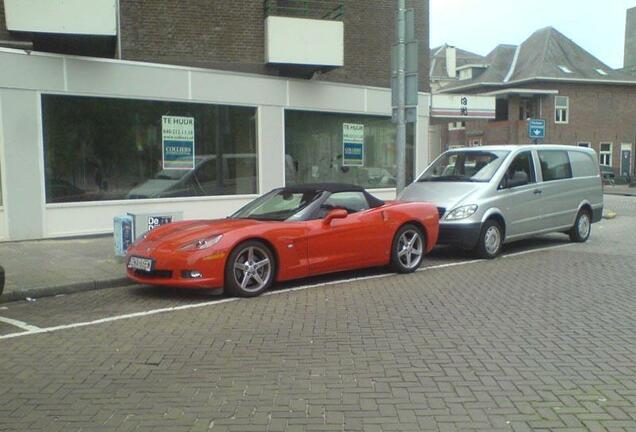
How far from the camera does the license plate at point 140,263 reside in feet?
24.8

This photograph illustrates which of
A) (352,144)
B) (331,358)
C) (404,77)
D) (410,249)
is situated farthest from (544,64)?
(331,358)

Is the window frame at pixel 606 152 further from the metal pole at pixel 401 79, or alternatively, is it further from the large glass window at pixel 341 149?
the metal pole at pixel 401 79

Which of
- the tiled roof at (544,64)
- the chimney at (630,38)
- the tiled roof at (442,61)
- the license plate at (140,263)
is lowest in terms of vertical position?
the license plate at (140,263)

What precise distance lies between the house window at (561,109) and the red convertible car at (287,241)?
4260 centimetres

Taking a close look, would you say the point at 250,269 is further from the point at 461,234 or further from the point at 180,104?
the point at 180,104

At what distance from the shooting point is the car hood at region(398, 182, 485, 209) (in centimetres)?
1071

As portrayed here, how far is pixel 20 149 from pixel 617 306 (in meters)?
10.2

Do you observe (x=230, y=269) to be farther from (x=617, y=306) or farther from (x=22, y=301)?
(x=617, y=306)

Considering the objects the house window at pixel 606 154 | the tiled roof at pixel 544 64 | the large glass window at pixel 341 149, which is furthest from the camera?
the house window at pixel 606 154

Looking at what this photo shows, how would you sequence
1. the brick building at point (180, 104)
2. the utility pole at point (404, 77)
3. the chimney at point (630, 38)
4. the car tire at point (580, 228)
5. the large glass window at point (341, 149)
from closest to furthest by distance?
the brick building at point (180, 104)
the car tire at point (580, 228)
the utility pole at point (404, 77)
the large glass window at point (341, 149)
the chimney at point (630, 38)

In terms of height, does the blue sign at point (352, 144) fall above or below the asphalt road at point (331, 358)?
above

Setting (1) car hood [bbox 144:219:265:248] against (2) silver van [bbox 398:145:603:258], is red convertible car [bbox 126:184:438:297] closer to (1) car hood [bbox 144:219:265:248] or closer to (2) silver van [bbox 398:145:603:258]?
(1) car hood [bbox 144:219:265:248]

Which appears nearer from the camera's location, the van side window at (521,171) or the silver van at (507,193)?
the silver van at (507,193)

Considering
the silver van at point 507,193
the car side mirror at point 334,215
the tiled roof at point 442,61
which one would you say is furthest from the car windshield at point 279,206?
the tiled roof at point 442,61
